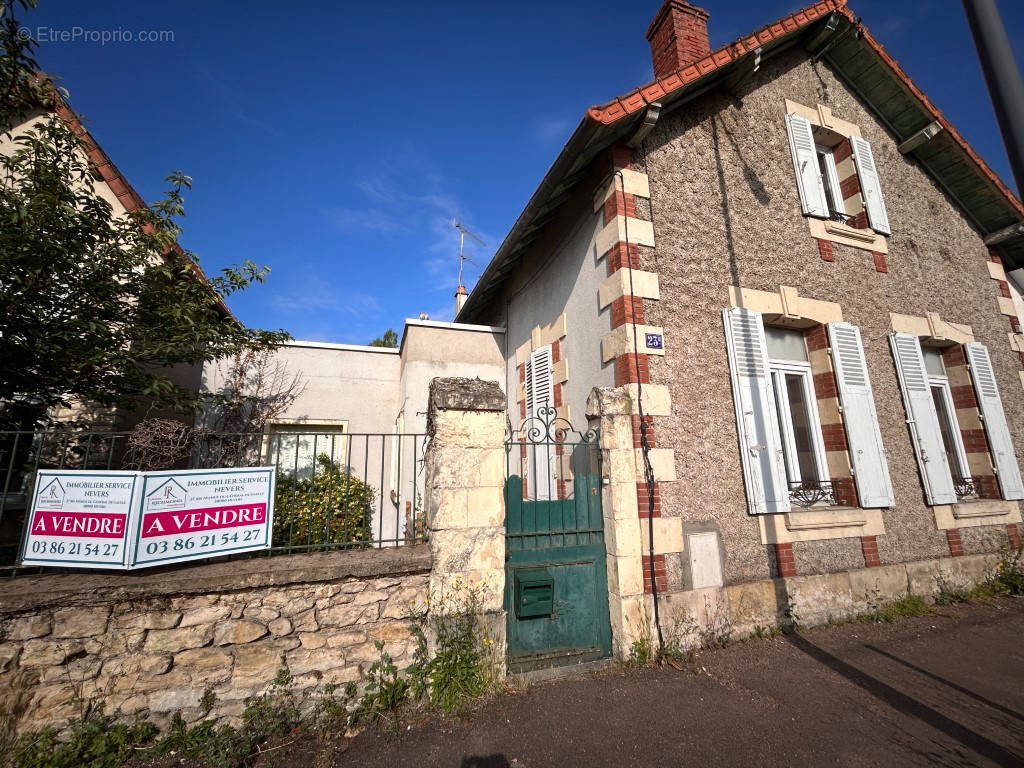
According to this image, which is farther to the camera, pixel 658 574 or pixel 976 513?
pixel 976 513

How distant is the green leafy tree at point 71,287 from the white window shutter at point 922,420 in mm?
8008

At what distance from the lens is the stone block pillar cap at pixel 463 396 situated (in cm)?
358

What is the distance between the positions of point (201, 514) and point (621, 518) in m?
3.26

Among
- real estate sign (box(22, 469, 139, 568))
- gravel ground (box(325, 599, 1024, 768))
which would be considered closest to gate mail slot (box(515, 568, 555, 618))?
gravel ground (box(325, 599, 1024, 768))

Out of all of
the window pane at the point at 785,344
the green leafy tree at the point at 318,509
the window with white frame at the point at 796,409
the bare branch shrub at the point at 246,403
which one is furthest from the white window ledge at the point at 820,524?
the bare branch shrub at the point at 246,403

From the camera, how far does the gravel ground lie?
2693 millimetres

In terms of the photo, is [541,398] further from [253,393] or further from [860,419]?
[253,393]

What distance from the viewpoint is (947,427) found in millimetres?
6258

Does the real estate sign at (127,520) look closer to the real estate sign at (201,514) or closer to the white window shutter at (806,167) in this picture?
the real estate sign at (201,514)

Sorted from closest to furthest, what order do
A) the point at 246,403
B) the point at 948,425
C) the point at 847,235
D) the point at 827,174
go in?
the point at 847,235, the point at 948,425, the point at 827,174, the point at 246,403

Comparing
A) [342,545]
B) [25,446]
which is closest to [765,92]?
[342,545]

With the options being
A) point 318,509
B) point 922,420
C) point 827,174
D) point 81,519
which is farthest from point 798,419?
point 81,519

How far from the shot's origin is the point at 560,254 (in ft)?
19.7

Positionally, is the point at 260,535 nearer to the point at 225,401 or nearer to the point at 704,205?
the point at 225,401
